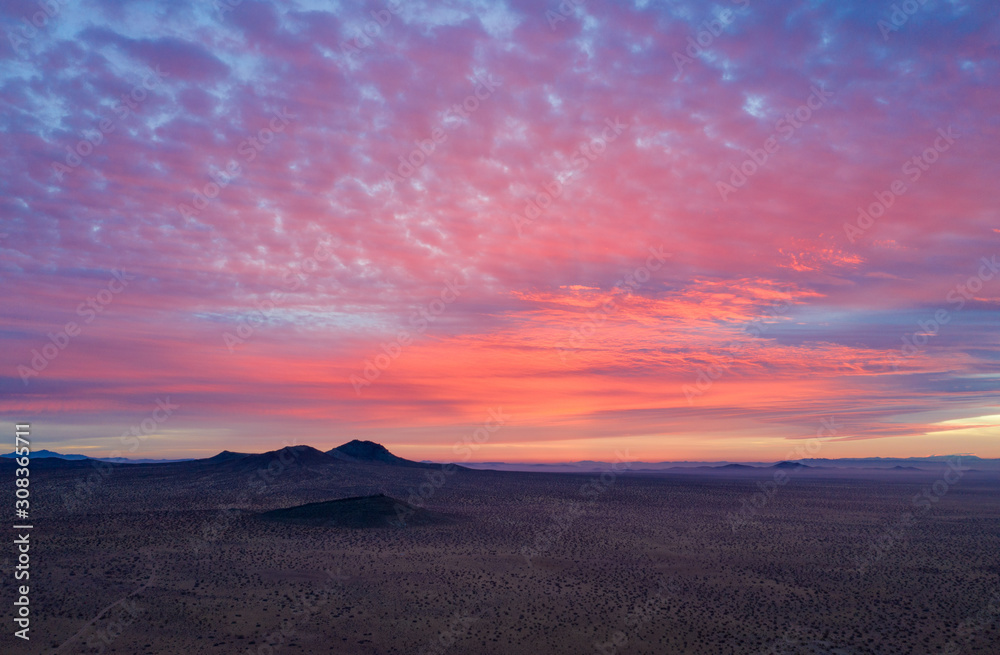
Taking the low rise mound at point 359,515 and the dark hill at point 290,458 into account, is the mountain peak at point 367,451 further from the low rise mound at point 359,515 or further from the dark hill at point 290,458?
the low rise mound at point 359,515

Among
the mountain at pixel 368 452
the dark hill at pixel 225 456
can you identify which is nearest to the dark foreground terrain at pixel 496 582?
the dark hill at pixel 225 456

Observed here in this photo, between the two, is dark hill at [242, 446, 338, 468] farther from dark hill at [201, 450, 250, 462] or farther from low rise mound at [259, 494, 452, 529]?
low rise mound at [259, 494, 452, 529]

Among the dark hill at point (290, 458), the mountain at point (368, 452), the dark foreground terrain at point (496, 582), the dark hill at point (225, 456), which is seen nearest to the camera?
the dark foreground terrain at point (496, 582)

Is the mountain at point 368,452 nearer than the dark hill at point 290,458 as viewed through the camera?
No

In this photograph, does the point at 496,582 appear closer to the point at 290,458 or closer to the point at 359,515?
the point at 359,515

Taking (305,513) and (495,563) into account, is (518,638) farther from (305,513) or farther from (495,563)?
(305,513)

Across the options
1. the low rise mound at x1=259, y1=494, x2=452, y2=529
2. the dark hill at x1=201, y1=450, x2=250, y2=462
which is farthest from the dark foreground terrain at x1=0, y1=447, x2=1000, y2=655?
the dark hill at x1=201, y1=450, x2=250, y2=462

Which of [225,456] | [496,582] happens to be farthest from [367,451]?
[496,582]
